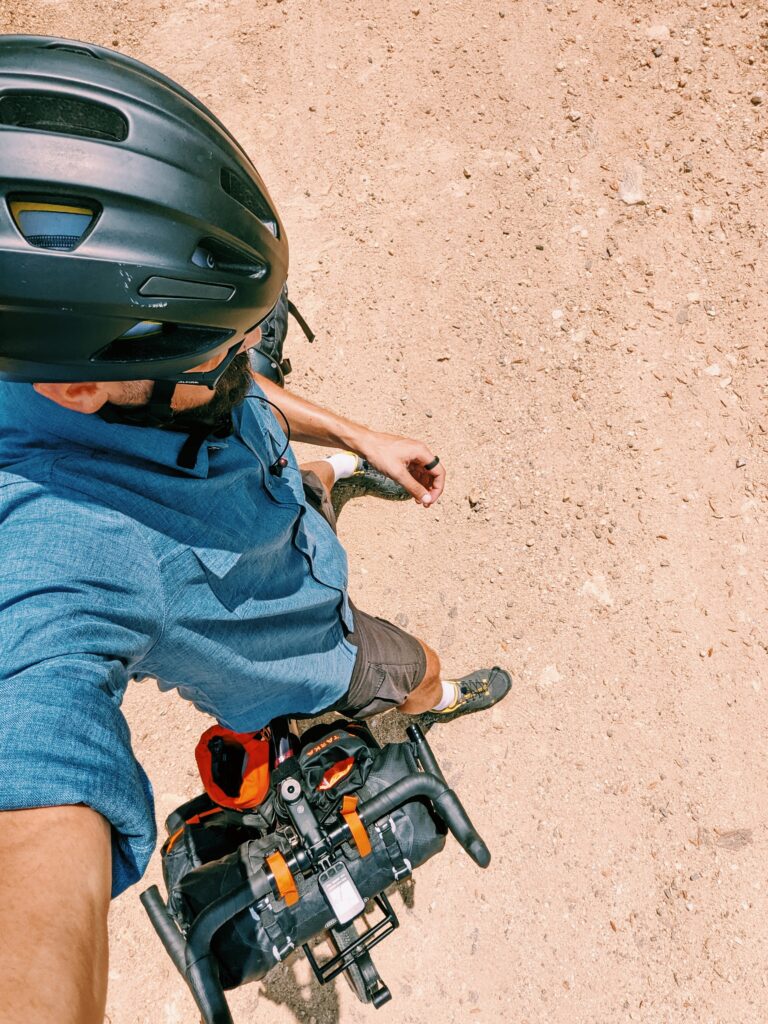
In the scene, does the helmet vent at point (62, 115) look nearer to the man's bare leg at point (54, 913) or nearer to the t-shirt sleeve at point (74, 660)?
the t-shirt sleeve at point (74, 660)

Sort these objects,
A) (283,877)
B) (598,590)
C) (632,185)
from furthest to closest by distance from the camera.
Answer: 1. (632,185)
2. (598,590)
3. (283,877)

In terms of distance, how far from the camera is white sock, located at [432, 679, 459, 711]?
3013 mm

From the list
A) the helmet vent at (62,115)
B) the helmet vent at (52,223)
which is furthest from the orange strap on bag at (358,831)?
the helmet vent at (62,115)

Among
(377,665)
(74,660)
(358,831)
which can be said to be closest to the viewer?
(74,660)

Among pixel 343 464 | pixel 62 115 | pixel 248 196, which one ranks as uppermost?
pixel 62 115

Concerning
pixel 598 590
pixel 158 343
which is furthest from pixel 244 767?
pixel 598 590

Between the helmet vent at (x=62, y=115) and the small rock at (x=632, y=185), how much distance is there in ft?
9.88

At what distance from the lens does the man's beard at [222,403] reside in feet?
5.05

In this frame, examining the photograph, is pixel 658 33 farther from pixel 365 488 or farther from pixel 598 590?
pixel 598 590

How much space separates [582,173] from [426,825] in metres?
3.53

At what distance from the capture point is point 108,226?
1357mm

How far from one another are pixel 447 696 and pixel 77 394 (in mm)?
2245

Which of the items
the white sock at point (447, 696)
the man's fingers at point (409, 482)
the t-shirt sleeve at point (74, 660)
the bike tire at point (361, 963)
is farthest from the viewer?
the white sock at point (447, 696)

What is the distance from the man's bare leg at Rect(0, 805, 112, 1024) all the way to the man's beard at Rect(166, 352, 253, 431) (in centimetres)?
87
